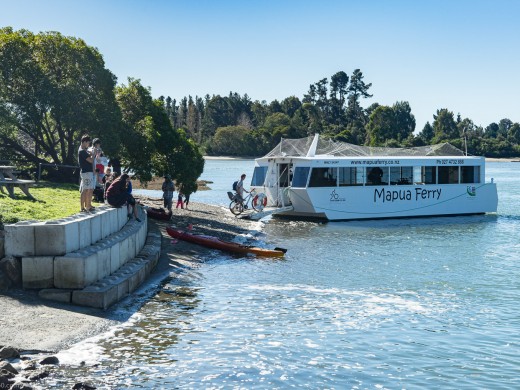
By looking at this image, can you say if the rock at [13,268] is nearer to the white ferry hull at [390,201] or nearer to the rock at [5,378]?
the rock at [5,378]

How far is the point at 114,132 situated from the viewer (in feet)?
96.7

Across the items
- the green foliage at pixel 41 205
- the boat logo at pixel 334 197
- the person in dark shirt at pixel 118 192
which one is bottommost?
the boat logo at pixel 334 197

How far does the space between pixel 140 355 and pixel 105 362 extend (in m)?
0.83

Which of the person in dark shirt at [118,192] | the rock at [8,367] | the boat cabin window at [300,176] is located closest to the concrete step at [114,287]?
the person in dark shirt at [118,192]

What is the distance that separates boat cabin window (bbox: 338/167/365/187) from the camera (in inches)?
1406

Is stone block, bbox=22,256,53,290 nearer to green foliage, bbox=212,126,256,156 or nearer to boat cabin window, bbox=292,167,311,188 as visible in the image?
boat cabin window, bbox=292,167,311,188

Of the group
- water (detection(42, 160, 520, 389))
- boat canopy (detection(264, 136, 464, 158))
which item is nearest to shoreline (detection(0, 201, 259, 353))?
water (detection(42, 160, 520, 389))

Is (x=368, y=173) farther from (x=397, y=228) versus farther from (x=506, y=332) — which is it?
(x=506, y=332)

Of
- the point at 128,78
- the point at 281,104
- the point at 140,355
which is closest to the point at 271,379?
the point at 140,355

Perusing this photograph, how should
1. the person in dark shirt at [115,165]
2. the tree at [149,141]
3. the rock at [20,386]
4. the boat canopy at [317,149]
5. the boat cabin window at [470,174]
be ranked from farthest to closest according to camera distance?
the boat cabin window at [470,174] < the boat canopy at [317,149] < the tree at [149,141] < the person in dark shirt at [115,165] < the rock at [20,386]

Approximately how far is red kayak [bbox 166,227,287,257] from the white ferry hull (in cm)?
1077

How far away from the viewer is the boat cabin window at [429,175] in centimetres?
3884

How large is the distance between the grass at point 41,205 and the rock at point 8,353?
187 inches

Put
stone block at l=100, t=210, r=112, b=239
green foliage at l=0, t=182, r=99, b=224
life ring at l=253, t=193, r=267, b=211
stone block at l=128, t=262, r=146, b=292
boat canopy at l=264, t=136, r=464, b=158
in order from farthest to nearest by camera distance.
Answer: boat canopy at l=264, t=136, r=464, b=158, life ring at l=253, t=193, r=267, b=211, stone block at l=100, t=210, r=112, b=239, stone block at l=128, t=262, r=146, b=292, green foliage at l=0, t=182, r=99, b=224
